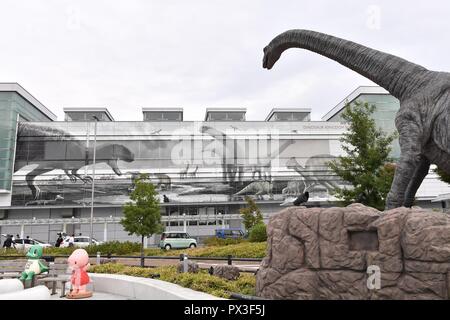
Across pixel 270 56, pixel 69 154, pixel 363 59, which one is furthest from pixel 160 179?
pixel 363 59

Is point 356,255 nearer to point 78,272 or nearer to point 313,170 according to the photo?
point 78,272

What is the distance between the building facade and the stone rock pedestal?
36963mm

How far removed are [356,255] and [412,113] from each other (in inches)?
98.7

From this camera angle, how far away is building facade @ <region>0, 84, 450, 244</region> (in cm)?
4362

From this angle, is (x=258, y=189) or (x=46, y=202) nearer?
(x=46, y=202)

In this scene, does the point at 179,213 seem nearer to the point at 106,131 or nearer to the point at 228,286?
the point at 106,131

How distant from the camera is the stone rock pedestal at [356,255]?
16.7 ft

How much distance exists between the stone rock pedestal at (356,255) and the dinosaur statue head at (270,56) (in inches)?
144

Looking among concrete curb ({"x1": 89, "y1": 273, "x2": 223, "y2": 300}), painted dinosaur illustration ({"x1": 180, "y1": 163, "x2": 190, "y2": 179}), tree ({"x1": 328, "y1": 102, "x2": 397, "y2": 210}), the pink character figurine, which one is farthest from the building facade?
the pink character figurine

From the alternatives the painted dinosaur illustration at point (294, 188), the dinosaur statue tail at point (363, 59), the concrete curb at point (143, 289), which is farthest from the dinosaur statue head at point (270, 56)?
the painted dinosaur illustration at point (294, 188)

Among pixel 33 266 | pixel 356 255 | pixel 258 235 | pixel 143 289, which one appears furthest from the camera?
pixel 258 235

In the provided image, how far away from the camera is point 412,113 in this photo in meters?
6.34

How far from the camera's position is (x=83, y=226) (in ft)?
140
